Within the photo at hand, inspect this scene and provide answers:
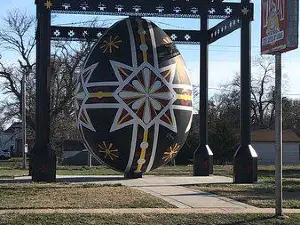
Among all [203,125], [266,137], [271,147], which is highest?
[203,125]

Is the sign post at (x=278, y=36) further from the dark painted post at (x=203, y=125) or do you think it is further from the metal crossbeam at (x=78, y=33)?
the dark painted post at (x=203, y=125)

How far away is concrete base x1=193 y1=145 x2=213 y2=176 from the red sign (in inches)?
377

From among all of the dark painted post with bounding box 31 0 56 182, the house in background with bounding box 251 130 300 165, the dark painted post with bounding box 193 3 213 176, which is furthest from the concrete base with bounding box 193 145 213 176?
the house in background with bounding box 251 130 300 165

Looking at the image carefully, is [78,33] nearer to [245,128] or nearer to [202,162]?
[202,162]

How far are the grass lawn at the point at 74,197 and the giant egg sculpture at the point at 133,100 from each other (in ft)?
5.57

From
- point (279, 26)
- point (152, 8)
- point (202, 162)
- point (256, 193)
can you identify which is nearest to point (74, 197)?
point (256, 193)

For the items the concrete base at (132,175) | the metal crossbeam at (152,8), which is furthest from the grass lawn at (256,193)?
the metal crossbeam at (152,8)

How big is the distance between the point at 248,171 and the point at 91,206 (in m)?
7.30

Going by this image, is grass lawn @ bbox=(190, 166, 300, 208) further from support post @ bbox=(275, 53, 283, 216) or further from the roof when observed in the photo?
the roof

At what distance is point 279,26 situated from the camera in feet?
33.4

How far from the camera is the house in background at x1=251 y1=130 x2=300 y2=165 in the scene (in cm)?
7138

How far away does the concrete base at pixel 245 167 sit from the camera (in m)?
16.7

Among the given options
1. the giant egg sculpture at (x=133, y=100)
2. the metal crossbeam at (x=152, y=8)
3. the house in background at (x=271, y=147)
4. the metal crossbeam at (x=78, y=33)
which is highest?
the metal crossbeam at (x=152, y=8)

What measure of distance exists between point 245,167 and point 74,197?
655 cm
